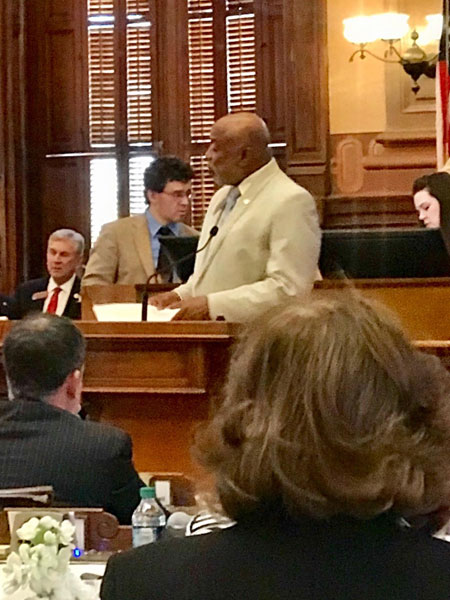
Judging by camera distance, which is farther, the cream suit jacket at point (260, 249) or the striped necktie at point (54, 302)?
the striped necktie at point (54, 302)

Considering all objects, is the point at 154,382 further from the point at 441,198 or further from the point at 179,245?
the point at 179,245

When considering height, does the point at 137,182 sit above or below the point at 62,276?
above

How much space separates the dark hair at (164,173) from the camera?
5.24 metres

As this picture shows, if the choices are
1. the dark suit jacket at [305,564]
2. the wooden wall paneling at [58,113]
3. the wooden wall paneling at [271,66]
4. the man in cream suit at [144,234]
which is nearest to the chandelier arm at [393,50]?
the wooden wall paneling at [271,66]

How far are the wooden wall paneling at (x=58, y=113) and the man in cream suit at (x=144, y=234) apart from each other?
2546 millimetres

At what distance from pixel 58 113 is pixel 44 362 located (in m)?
5.89

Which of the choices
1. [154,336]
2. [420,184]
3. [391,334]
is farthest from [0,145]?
[391,334]

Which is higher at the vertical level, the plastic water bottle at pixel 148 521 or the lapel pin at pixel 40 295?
the lapel pin at pixel 40 295

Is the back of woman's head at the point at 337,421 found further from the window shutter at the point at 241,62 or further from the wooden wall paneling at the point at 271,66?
the window shutter at the point at 241,62

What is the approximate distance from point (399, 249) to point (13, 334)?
2.26 meters

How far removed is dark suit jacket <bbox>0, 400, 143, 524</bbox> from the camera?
218 centimetres

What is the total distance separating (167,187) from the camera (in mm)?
5305

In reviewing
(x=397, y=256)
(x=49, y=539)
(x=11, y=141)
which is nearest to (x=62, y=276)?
(x=397, y=256)

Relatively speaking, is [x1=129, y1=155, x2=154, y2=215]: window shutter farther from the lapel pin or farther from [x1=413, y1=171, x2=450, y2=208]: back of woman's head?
[x1=413, y1=171, x2=450, y2=208]: back of woman's head
